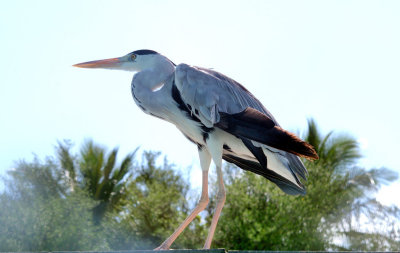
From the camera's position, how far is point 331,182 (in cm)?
1969

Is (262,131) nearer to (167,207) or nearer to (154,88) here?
(154,88)

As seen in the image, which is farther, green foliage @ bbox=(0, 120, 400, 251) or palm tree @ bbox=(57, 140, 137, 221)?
palm tree @ bbox=(57, 140, 137, 221)

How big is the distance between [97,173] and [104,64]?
14.8m

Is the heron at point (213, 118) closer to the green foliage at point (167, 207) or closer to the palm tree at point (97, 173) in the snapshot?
the green foliage at point (167, 207)

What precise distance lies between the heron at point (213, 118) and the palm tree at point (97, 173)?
14290 millimetres

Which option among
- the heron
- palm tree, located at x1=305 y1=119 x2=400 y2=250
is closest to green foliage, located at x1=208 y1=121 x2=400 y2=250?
palm tree, located at x1=305 y1=119 x2=400 y2=250

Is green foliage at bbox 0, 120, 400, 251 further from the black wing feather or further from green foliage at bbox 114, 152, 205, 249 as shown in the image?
the black wing feather

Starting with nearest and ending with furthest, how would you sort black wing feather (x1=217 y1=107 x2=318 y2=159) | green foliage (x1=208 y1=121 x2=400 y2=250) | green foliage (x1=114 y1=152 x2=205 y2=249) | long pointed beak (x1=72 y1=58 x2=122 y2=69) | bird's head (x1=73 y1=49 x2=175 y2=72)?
black wing feather (x1=217 y1=107 x2=318 y2=159)
bird's head (x1=73 y1=49 x2=175 y2=72)
long pointed beak (x1=72 y1=58 x2=122 y2=69)
green foliage (x1=208 y1=121 x2=400 y2=250)
green foliage (x1=114 y1=152 x2=205 y2=249)

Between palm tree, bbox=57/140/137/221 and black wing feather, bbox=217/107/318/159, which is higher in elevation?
black wing feather, bbox=217/107/318/159

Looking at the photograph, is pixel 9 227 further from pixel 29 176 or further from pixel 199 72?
pixel 199 72

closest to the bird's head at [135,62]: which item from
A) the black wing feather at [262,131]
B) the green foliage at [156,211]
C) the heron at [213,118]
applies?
the heron at [213,118]

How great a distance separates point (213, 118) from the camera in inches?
154

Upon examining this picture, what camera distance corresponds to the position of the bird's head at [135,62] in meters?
4.45

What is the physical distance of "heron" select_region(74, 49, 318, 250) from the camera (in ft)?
12.6
